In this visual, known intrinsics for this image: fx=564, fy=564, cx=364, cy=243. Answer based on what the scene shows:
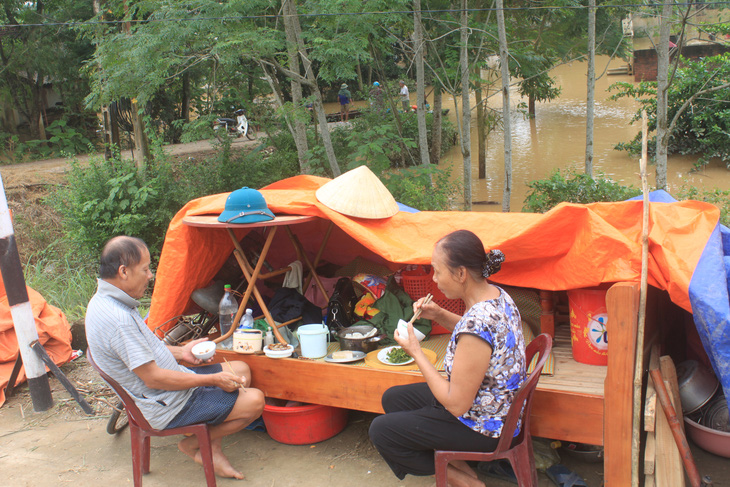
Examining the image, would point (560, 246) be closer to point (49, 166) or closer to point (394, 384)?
point (394, 384)

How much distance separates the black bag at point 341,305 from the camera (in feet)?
11.9

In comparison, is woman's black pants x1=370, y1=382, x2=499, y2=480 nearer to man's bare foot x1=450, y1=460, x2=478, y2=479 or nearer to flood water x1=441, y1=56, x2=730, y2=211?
man's bare foot x1=450, y1=460, x2=478, y2=479

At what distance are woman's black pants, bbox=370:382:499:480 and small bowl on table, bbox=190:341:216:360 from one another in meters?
1.05

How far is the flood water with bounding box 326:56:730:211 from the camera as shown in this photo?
456 inches

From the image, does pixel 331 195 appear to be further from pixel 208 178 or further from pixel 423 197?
pixel 208 178

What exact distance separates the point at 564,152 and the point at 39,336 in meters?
13.0

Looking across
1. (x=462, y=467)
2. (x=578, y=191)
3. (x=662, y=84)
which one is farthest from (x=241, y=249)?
(x=662, y=84)

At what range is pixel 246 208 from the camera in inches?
127

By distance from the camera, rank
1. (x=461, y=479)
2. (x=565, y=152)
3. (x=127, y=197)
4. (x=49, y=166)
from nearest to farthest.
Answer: (x=461, y=479) → (x=127, y=197) → (x=49, y=166) → (x=565, y=152)

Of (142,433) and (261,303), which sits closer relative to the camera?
(142,433)

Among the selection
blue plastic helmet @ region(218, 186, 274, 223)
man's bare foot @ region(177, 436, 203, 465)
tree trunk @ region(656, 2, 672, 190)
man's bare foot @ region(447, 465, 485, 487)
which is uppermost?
tree trunk @ region(656, 2, 672, 190)

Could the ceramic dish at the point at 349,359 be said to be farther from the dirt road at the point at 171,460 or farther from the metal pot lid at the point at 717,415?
the metal pot lid at the point at 717,415

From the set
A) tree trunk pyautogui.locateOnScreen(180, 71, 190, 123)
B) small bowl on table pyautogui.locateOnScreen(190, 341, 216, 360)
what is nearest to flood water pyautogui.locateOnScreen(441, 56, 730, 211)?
tree trunk pyautogui.locateOnScreen(180, 71, 190, 123)

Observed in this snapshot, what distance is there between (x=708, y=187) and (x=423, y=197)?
22.3 feet
